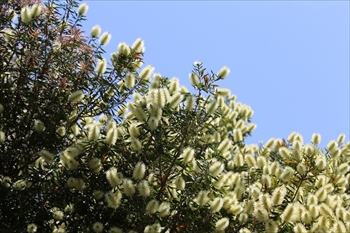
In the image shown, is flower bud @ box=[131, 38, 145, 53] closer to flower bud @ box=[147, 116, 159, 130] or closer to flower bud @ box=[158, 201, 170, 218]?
flower bud @ box=[147, 116, 159, 130]

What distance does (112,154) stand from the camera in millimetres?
4855

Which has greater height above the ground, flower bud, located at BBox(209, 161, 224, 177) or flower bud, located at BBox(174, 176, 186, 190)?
flower bud, located at BBox(209, 161, 224, 177)

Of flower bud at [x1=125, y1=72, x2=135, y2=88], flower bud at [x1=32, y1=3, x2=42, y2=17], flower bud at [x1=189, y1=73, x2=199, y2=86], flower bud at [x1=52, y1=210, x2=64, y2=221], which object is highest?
flower bud at [x1=189, y1=73, x2=199, y2=86]

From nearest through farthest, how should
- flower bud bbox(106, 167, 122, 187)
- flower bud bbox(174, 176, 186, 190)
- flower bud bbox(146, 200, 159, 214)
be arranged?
flower bud bbox(146, 200, 159, 214) → flower bud bbox(106, 167, 122, 187) → flower bud bbox(174, 176, 186, 190)

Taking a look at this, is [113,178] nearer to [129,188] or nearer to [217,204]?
[129,188]

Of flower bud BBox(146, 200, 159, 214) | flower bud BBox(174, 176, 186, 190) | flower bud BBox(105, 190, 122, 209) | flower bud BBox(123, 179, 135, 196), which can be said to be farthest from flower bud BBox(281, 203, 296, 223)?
flower bud BBox(105, 190, 122, 209)

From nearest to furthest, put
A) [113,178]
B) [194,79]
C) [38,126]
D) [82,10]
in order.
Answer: [113,178] < [38,126] < [194,79] < [82,10]

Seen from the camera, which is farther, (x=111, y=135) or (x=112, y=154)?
(x=112, y=154)

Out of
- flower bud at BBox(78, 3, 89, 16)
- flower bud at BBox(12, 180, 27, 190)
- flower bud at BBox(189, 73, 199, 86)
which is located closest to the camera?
flower bud at BBox(12, 180, 27, 190)

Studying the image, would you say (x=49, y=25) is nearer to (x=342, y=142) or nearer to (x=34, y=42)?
(x=34, y=42)

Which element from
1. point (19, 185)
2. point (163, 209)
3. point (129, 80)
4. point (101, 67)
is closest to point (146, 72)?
point (129, 80)

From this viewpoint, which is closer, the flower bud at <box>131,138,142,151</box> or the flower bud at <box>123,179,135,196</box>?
the flower bud at <box>123,179,135,196</box>

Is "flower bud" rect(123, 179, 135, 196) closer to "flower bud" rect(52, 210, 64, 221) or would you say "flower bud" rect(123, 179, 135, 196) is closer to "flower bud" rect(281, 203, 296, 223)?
"flower bud" rect(52, 210, 64, 221)

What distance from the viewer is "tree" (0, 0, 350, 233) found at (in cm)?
446
